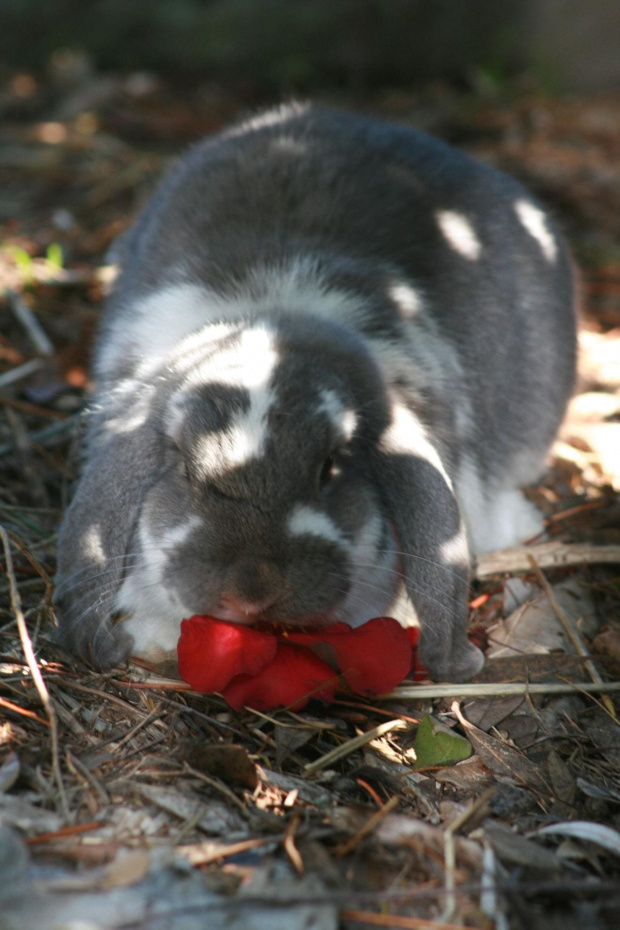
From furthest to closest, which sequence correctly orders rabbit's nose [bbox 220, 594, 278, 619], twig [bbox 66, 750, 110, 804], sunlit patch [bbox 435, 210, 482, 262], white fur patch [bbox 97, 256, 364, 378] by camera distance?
1. sunlit patch [bbox 435, 210, 482, 262]
2. white fur patch [bbox 97, 256, 364, 378]
3. rabbit's nose [bbox 220, 594, 278, 619]
4. twig [bbox 66, 750, 110, 804]

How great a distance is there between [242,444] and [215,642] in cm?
56

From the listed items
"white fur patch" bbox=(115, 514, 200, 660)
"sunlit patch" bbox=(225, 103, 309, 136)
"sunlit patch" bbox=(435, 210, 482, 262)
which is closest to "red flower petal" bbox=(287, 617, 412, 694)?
"white fur patch" bbox=(115, 514, 200, 660)

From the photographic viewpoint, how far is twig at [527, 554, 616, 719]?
9.89 feet

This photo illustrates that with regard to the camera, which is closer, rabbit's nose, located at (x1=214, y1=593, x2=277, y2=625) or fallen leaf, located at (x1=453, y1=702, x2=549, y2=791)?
rabbit's nose, located at (x1=214, y1=593, x2=277, y2=625)

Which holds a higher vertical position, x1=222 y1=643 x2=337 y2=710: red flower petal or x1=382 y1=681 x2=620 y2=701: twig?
x1=222 y1=643 x2=337 y2=710: red flower petal

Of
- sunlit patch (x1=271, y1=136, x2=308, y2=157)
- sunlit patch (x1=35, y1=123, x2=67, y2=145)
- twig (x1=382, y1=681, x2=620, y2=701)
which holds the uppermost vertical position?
sunlit patch (x1=271, y1=136, x2=308, y2=157)

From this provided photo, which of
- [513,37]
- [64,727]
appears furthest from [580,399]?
[513,37]

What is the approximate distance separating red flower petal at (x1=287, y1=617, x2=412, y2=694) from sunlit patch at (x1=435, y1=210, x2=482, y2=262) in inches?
70.6

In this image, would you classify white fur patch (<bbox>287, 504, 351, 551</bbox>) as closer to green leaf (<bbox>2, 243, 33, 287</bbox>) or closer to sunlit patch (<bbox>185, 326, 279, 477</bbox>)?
sunlit patch (<bbox>185, 326, 279, 477</bbox>)

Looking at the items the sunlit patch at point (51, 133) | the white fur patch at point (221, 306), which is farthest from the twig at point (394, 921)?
the sunlit patch at point (51, 133)

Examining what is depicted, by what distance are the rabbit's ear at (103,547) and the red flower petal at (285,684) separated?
46 centimetres

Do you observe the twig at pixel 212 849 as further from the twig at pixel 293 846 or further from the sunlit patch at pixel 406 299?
the sunlit patch at pixel 406 299

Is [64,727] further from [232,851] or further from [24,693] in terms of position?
[232,851]

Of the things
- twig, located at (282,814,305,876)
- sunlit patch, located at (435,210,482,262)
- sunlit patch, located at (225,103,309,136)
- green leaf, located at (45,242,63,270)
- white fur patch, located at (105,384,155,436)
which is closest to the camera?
twig, located at (282,814,305,876)
